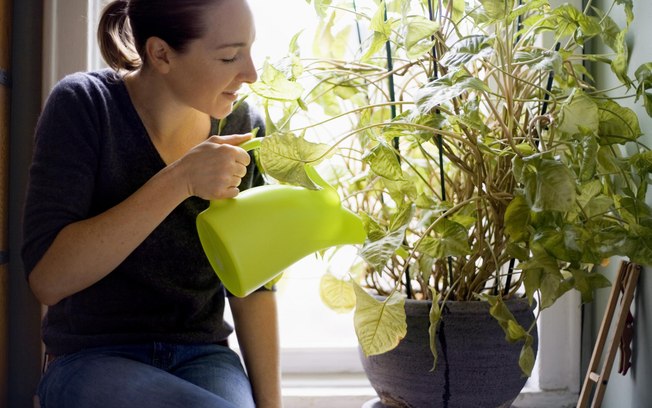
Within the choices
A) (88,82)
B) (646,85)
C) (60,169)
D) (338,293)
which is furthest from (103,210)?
(646,85)

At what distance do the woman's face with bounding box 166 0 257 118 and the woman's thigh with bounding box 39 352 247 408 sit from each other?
42 cm

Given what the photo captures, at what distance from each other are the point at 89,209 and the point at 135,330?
215 millimetres

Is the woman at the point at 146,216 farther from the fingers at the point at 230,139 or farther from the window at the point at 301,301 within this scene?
the window at the point at 301,301

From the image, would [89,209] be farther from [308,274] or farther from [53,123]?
[308,274]

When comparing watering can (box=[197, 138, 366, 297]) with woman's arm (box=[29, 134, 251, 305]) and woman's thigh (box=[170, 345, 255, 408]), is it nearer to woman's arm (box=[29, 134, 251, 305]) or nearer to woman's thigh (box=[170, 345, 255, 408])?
woman's arm (box=[29, 134, 251, 305])

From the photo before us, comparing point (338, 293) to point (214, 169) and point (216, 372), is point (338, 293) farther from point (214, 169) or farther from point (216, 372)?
point (214, 169)

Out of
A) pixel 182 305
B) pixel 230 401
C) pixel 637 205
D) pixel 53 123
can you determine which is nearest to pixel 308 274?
pixel 182 305

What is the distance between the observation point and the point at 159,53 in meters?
1.18

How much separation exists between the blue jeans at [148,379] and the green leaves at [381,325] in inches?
8.8

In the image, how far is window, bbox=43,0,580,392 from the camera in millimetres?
1422

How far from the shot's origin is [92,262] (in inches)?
42.6

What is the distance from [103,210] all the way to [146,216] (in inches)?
6.5

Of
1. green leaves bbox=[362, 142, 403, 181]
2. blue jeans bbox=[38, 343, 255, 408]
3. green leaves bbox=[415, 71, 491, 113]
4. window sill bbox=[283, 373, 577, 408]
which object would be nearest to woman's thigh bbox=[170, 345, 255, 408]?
blue jeans bbox=[38, 343, 255, 408]

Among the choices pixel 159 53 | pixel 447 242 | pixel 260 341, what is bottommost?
pixel 260 341
